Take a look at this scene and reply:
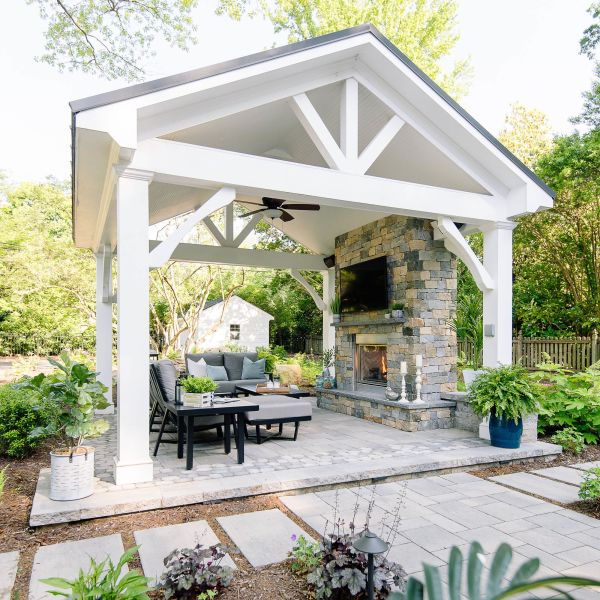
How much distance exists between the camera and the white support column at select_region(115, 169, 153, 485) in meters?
4.05

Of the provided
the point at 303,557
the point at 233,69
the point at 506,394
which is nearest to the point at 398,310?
the point at 506,394

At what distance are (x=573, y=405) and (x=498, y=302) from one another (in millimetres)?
1558

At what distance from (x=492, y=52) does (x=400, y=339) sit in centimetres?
1500

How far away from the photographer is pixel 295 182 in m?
4.81

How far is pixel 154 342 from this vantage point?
17531mm

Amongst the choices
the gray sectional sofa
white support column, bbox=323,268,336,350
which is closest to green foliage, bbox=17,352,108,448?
the gray sectional sofa

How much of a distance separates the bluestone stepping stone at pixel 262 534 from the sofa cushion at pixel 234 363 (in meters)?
5.97

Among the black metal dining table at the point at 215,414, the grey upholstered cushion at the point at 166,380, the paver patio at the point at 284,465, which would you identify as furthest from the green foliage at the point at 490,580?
the grey upholstered cushion at the point at 166,380

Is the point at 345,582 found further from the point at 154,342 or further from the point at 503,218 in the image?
the point at 154,342

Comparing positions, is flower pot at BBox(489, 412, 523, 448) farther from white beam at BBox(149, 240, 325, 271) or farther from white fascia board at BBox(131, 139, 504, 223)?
white beam at BBox(149, 240, 325, 271)

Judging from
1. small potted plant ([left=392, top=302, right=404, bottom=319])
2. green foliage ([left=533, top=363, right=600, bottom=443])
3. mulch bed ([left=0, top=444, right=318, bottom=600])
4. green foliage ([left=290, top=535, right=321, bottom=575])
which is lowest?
mulch bed ([left=0, top=444, right=318, bottom=600])

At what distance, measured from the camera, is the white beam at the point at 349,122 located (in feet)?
16.3

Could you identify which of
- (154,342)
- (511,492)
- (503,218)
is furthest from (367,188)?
(154,342)

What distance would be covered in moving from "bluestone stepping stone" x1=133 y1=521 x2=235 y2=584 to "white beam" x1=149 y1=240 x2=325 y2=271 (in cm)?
582
